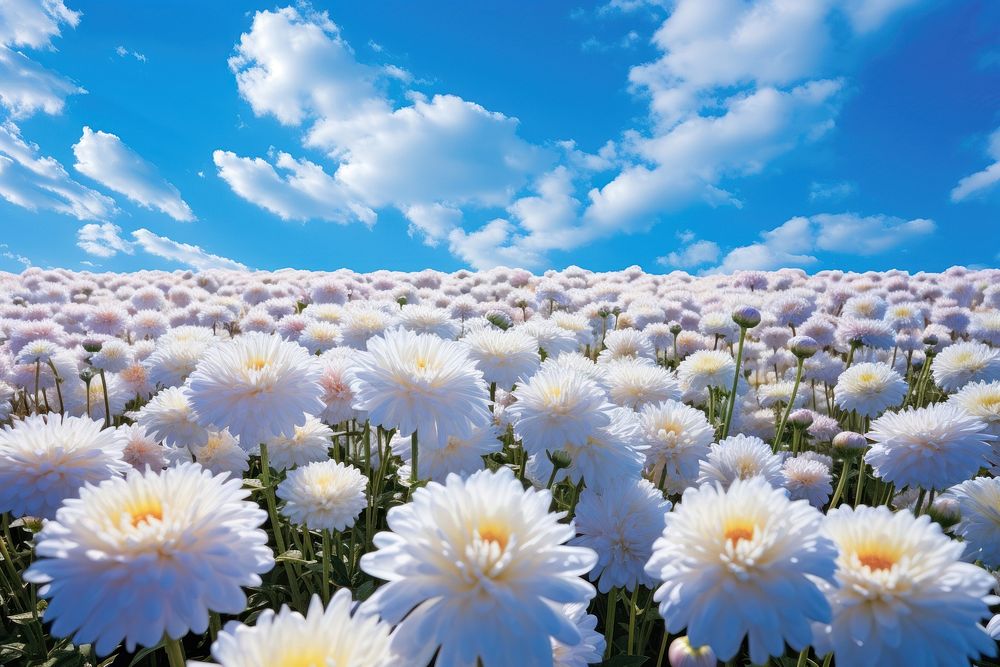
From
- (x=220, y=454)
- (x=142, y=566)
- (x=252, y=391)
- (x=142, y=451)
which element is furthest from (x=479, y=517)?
(x=142, y=451)

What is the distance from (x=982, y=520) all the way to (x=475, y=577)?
2188 mm

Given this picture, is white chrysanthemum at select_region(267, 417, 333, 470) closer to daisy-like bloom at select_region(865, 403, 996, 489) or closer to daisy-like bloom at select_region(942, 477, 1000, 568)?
daisy-like bloom at select_region(865, 403, 996, 489)

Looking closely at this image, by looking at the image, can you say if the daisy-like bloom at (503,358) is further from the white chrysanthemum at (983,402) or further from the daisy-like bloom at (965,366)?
the daisy-like bloom at (965,366)

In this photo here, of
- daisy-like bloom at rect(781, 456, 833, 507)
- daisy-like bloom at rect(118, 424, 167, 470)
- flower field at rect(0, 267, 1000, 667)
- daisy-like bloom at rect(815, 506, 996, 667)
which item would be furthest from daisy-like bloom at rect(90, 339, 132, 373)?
daisy-like bloom at rect(815, 506, 996, 667)

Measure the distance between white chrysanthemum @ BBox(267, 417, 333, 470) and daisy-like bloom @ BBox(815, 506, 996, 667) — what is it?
83.9 inches

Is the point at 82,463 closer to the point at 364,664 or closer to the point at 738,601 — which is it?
the point at 364,664

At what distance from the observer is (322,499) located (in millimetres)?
2209

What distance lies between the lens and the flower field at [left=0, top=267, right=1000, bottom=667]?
1050mm

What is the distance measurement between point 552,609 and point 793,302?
5.63m

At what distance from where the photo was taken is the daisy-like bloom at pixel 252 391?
1942mm

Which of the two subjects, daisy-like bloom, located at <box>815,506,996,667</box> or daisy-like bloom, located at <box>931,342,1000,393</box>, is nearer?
daisy-like bloom, located at <box>815,506,996,667</box>

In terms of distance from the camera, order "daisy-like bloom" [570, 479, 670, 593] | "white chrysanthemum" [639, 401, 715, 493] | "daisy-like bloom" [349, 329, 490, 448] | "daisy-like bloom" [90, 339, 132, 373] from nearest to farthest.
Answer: "daisy-like bloom" [570, 479, 670, 593]
"daisy-like bloom" [349, 329, 490, 448]
"white chrysanthemum" [639, 401, 715, 493]
"daisy-like bloom" [90, 339, 132, 373]

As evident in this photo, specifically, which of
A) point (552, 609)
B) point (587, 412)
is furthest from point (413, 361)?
point (552, 609)

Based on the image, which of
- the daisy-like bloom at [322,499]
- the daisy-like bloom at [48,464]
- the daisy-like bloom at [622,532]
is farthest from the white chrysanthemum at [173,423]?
the daisy-like bloom at [622,532]
